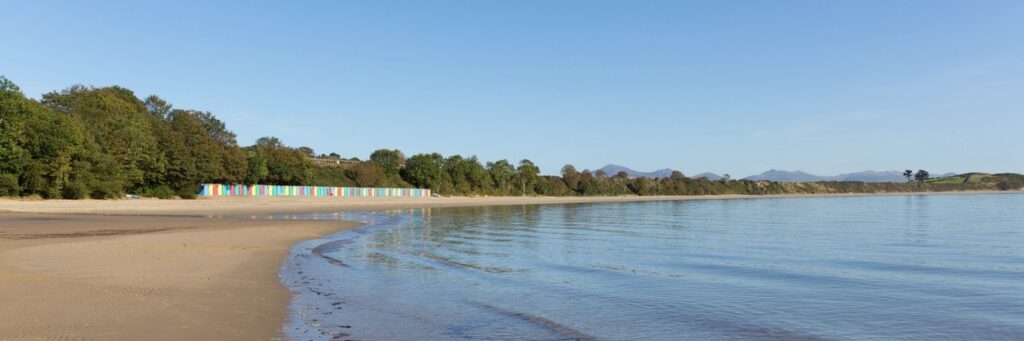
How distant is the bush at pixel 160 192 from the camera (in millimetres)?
58078

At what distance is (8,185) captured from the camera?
4169 cm

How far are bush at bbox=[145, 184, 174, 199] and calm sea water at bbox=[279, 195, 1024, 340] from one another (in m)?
43.1

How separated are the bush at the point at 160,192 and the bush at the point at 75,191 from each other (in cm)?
1139

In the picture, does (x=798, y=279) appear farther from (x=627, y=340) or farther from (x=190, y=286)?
(x=190, y=286)

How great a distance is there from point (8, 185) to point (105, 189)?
6.94 m

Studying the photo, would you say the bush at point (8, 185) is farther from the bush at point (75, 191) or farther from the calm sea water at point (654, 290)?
the calm sea water at point (654, 290)

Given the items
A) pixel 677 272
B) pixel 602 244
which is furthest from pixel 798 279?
pixel 602 244

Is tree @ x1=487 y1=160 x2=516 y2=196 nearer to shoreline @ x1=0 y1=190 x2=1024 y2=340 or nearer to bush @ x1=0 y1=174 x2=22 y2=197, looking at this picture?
bush @ x1=0 y1=174 x2=22 y2=197

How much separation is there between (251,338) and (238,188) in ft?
230

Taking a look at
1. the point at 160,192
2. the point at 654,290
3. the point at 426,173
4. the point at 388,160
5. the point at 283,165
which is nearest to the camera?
the point at 654,290

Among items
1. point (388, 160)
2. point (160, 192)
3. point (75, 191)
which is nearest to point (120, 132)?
point (160, 192)

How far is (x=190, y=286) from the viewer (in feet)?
36.9

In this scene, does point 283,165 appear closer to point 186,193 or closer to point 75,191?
point 186,193

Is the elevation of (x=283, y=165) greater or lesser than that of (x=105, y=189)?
greater
